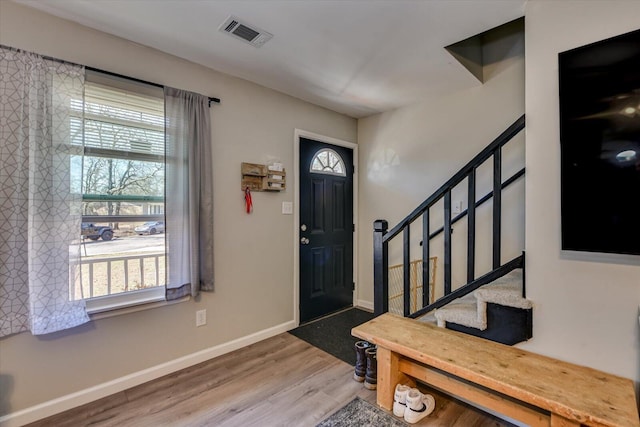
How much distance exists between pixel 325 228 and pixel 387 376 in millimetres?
1844

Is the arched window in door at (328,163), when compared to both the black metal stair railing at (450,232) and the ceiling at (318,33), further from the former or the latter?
the black metal stair railing at (450,232)

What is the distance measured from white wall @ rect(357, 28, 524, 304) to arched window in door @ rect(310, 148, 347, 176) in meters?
0.34

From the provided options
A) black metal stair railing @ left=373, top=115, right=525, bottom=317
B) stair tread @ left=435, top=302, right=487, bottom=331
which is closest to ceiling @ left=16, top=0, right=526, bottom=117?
black metal stair railing @ left=373, top=115, right=525, bottom=317

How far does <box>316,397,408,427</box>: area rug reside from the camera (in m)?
1.73

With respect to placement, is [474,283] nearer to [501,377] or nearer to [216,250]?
[501,377]

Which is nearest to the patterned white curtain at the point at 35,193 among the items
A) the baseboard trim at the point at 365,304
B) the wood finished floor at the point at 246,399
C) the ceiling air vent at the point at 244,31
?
the wood finished floor at the point at 246,399

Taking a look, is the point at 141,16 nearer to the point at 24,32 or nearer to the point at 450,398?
the point at 24,32

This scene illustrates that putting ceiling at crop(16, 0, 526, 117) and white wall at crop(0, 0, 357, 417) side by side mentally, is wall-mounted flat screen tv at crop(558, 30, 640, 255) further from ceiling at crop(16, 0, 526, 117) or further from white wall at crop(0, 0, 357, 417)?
white wall at crop(0, 0, 357, 417)

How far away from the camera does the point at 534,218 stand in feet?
5.28

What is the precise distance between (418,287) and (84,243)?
9.46ft

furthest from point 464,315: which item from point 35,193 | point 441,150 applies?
point 35,193

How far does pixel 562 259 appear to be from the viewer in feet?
5.00

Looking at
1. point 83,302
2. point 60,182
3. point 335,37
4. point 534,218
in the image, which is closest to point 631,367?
point 534,218

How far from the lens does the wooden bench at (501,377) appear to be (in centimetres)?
121
